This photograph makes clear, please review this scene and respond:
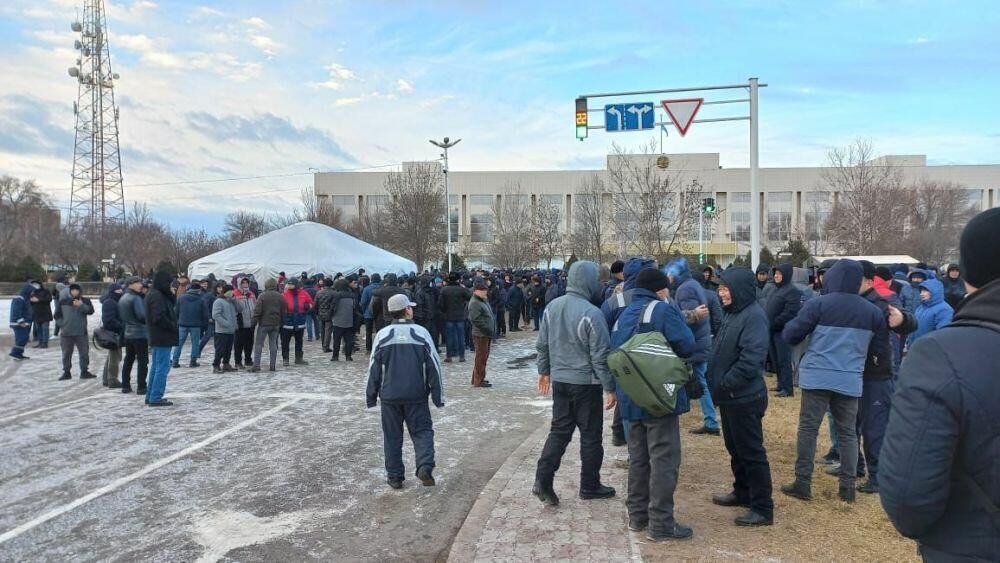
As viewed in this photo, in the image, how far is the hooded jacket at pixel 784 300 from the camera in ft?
30.2

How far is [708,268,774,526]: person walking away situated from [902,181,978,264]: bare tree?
33181mm

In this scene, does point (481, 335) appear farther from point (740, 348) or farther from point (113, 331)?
point (740, 348)

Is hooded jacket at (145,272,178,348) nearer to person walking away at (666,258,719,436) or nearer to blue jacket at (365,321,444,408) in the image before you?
blue jacket at (365,321,444,408)

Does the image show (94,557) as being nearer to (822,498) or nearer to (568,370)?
(568,370)

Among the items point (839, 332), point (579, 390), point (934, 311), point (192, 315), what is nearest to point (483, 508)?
point (579, 390)

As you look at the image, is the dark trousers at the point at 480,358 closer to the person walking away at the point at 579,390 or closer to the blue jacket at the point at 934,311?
the person walking away at the point at 579,390

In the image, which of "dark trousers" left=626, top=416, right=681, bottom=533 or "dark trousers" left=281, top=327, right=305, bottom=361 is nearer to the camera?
"dark trousers" left=626, top=416, right=681, bottom=533

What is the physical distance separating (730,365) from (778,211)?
80942 millimetres

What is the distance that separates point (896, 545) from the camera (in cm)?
451

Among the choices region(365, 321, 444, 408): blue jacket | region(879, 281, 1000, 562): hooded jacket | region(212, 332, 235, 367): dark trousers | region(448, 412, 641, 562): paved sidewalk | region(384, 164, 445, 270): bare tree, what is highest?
region(384, 164, 445, 270): bare tree

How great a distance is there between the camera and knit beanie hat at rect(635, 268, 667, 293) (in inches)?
199

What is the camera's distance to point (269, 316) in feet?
42.5

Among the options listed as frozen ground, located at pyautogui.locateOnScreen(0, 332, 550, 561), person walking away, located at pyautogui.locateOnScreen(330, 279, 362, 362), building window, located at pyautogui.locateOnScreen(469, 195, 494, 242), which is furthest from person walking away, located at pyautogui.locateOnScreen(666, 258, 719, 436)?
building window, located at pyautogui.locateOnScreen(469, 195, 494, 242)

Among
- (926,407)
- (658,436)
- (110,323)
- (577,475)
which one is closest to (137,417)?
(110,323)
